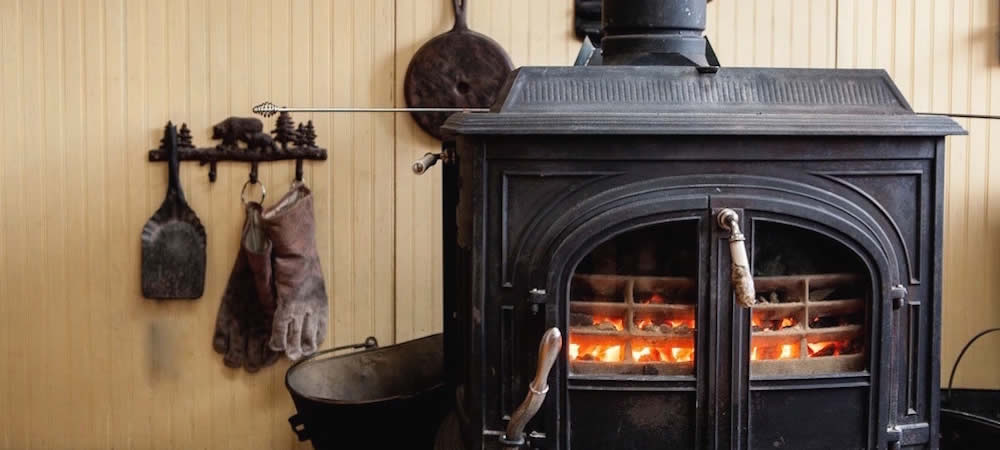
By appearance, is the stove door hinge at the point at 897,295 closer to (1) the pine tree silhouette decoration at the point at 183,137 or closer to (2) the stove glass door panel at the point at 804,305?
(2) the stove glass door panel at the point at 804,305

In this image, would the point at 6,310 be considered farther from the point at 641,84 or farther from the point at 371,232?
the point at 641,84

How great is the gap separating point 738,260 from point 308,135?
123 centimetres

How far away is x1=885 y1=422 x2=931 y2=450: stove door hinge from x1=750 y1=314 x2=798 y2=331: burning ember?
0.25 metres

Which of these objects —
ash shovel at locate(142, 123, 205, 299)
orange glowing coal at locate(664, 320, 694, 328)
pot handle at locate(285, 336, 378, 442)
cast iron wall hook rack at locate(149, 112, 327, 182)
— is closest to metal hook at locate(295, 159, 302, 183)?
cast iron wall hook rack at locate(149, 112, 327, 182)

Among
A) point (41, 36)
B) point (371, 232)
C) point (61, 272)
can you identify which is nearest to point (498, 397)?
point (371, 232)

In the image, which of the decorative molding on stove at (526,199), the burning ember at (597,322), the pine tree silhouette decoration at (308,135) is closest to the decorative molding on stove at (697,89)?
the decorative molding on stove at (526,199)

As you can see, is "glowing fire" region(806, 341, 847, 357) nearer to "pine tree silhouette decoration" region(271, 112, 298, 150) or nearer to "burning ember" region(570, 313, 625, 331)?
"burning ember" region(570, 313, 625, 331)

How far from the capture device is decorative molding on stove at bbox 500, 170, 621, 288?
2.05 meters

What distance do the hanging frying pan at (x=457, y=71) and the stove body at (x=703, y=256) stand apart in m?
0.64

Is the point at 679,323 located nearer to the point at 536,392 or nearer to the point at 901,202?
the point at 536,392

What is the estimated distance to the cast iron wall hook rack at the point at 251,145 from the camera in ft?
9.19

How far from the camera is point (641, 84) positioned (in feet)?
6.98

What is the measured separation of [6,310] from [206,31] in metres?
0.81

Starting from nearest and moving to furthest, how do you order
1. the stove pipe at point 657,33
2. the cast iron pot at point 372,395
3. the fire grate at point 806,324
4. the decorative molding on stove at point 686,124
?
the decorative molding on stove at point 686,124 → the fire grate at point 806,324 → the stove pipe at point 657,33 → the cast iron pot at point 372,395
